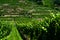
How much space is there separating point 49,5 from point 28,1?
896 cm

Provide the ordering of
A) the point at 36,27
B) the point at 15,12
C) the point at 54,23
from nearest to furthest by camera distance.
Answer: the point at 54,23, the point at 36,27, the point at 15,12

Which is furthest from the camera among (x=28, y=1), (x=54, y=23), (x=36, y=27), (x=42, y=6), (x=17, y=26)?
(x=28, y=1)

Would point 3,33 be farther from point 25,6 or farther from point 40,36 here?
point 25,6

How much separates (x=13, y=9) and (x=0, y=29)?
177 feet

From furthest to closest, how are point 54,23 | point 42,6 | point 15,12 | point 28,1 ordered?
point 28,1
point 42,6
point 15,12
point 54,23

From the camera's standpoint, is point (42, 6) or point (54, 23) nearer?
point (54, 23)

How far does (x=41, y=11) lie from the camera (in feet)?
239

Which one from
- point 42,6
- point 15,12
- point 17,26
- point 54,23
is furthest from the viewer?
point 42,6

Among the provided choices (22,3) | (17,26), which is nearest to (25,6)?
(22,3)

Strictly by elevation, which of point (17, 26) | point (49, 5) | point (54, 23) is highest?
point (54, 23)

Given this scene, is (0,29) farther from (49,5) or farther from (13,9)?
(49,5)

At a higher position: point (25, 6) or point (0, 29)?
point (0, 29)

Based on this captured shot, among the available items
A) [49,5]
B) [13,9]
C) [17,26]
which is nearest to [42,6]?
[49,5]

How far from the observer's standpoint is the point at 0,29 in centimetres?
2208
